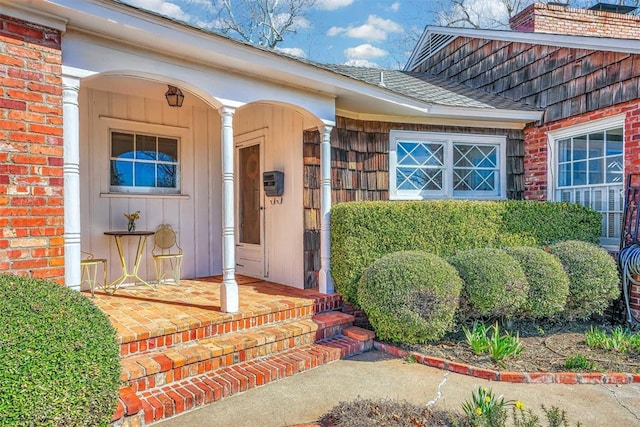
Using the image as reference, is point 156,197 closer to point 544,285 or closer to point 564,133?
point 544,285

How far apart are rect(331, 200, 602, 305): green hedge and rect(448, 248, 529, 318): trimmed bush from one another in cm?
71

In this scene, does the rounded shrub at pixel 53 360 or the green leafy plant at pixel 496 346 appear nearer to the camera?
the rounded shrub at pixel 53 360

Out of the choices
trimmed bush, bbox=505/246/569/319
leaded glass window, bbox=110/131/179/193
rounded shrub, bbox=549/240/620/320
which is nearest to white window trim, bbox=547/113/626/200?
rounded shrub, bbox=549/240/620/320

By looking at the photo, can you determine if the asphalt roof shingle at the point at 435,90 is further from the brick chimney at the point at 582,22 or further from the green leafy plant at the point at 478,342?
the green leafy plant at the point at 478,342

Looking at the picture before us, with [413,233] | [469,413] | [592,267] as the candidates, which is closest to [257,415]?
[469,413]

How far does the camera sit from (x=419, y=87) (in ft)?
25.5

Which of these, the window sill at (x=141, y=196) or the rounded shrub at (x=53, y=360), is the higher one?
the window sill at (x=141, y=196)

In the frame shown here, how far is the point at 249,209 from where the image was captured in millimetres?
6504

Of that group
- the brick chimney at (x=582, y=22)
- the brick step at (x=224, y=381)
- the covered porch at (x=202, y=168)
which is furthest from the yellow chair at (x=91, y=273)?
the brick chimney at (x=582, y=22)

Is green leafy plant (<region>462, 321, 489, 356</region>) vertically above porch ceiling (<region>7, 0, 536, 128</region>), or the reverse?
porch ceiling (<region>7, 0, 536, 128</region>)

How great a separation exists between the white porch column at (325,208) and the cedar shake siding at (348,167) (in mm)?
253

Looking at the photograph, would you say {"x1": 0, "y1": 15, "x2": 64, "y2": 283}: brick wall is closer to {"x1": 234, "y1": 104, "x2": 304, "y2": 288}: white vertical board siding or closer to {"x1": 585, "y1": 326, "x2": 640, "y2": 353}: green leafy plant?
{"x1": 234, "y1": 104, "x2": 304, "y2": 288}: white vertical board siding

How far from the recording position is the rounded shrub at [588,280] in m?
5.12

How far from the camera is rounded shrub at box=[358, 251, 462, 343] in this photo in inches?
173
